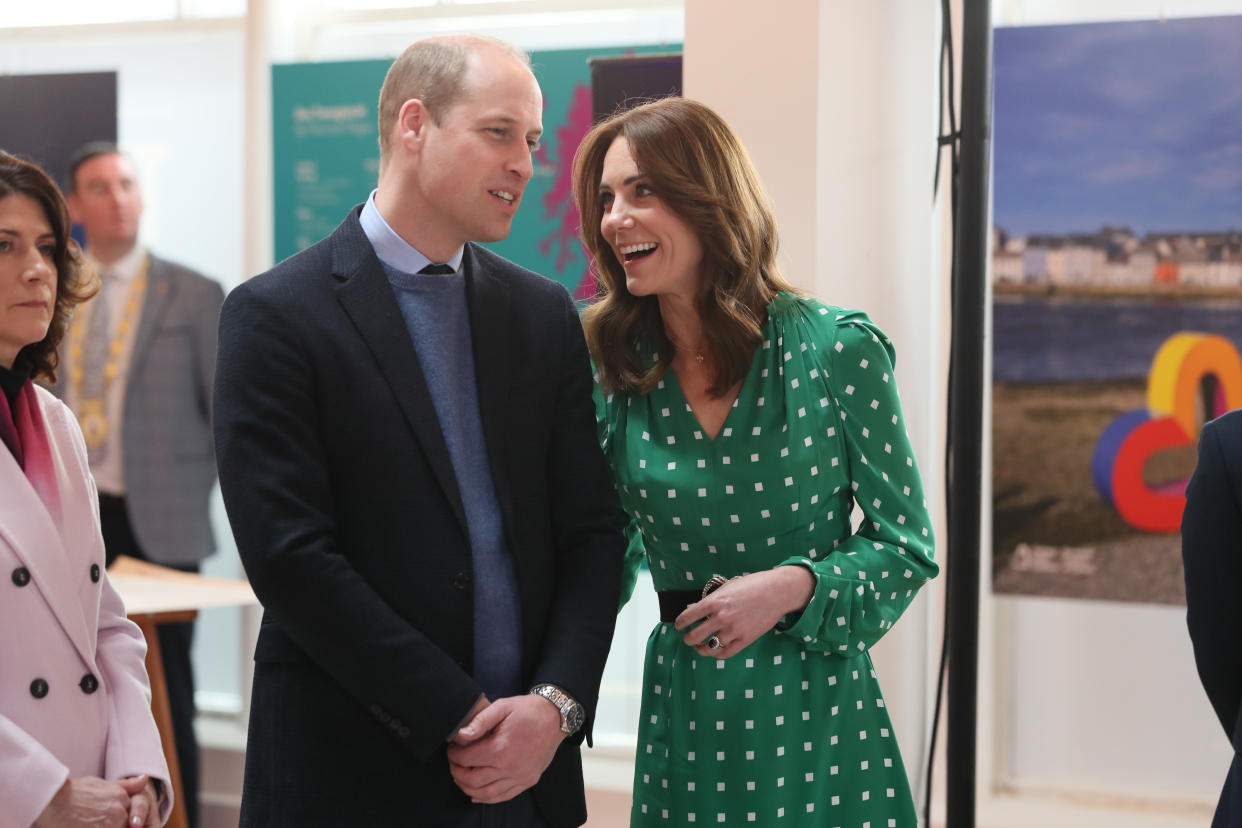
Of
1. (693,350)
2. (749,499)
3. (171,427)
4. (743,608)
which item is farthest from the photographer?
(171,427)

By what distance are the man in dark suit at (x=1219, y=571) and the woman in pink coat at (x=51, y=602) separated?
1459mm

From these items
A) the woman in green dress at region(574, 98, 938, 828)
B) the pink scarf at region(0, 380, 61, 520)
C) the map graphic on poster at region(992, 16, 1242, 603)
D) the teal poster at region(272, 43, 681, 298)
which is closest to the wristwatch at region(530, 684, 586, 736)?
the woman in green dress at region(574, 98, 938, 828)

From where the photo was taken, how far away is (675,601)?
214 cm

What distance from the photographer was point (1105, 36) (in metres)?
3.71

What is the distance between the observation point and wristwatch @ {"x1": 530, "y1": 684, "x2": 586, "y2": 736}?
1.87 metres

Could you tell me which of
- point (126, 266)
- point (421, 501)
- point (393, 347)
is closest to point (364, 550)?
point (421, 501)

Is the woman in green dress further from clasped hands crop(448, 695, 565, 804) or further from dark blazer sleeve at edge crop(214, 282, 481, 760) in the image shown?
dark blazer sleeve at edge crop(214, 282, 481, 760)

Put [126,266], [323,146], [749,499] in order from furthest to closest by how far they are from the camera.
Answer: [126,266] → [323,146] → [749,499]

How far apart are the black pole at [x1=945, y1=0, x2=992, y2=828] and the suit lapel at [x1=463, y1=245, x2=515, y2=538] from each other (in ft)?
2.91

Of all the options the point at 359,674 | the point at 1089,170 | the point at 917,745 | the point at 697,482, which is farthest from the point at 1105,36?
the point at 359,674

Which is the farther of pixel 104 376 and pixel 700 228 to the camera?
pixel 104 376

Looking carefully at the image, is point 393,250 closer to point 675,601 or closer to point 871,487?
point 675,601

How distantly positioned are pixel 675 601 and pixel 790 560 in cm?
23

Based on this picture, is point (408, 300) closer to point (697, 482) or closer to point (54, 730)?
point (697, 482)
